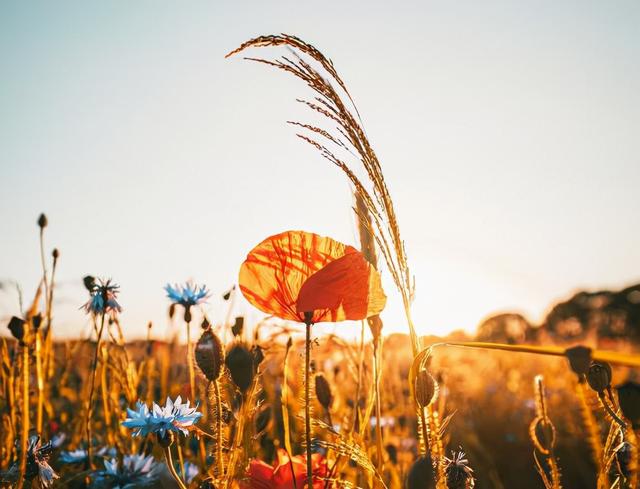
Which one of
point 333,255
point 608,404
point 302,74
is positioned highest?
point 302,74

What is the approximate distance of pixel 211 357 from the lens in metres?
0.95

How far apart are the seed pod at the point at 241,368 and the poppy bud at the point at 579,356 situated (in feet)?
1.72

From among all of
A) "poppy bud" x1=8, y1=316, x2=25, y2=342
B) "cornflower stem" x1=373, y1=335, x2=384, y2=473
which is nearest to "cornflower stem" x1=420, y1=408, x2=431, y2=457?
"cornflower stem" x1=373, y1=335, x2=384, y2=473

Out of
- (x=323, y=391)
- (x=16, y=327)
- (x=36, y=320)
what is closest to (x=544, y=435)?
(x=323, y=391)

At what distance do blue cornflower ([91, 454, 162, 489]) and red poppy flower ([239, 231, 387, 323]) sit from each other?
1.64 feet

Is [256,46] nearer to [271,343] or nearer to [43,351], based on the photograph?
[271,343]

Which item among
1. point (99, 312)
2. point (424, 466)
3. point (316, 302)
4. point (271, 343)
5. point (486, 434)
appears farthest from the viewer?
point (486, 434)

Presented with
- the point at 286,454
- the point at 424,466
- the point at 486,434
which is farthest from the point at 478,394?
the point at 424,466

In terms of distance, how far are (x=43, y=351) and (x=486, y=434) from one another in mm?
2937

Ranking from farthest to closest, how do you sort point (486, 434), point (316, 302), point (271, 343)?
1. point (486, 434)
2. point (271, 343)
3. point (316, 302)

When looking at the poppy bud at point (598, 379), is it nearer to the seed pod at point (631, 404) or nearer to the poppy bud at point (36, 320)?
the seed pod at point (631, 404)

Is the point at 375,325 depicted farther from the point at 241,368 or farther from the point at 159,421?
the point at 159,421

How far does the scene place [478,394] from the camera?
4.58 metres

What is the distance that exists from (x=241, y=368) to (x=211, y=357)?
0.36 feet
